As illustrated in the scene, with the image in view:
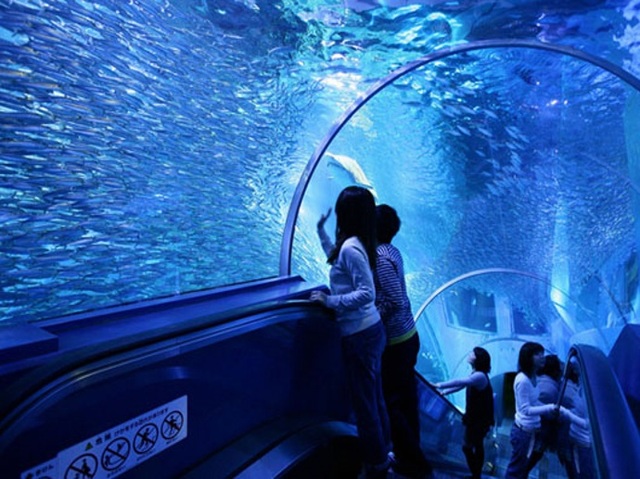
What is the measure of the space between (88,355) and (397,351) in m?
2.22

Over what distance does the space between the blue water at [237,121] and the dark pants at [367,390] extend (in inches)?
57.5

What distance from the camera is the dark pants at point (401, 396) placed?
3.00 meters

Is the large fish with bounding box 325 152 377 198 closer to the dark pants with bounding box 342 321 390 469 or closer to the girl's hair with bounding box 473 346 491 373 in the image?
the girl's hair with bounding box 473 346 491 373

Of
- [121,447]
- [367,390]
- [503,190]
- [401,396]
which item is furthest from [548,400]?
[503,190]

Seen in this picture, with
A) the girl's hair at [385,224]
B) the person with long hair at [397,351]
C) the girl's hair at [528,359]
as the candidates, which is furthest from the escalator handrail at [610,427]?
the girl's hair at [528,359]

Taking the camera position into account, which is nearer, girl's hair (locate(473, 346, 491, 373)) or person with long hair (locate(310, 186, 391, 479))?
person with long hair (locate(310, 186, 391, 479))

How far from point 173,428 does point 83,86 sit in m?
1.99

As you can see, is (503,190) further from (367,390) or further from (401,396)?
(367,390)

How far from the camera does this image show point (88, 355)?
51.6 inches

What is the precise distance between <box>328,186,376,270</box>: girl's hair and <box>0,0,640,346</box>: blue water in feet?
4.67

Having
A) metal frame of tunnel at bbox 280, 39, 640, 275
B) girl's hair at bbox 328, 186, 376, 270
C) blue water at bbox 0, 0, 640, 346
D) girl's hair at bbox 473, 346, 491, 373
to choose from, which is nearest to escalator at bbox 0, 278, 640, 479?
girl's hair at bbox 328, 186, 376, 270

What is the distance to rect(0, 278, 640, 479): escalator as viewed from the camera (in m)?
1.22

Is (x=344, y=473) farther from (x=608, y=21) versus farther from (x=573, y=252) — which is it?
(x=573, y=252)

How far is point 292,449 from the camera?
210 centimetres
